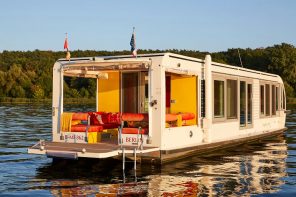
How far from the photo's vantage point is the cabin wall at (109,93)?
15.6 meters

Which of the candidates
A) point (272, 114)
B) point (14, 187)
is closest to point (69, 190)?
point (14, 187)

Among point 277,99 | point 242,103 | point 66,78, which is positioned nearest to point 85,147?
point 242,103

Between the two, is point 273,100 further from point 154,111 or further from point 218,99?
point 154,111

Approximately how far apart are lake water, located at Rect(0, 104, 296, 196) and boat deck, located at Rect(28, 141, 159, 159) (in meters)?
0.53

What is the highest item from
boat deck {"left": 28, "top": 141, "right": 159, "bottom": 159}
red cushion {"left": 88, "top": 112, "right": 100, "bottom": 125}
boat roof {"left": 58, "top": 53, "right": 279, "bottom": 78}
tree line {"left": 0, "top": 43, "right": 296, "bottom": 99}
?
tree line {"left": 0, "top": 43, "right": 296, "bottom": 99}

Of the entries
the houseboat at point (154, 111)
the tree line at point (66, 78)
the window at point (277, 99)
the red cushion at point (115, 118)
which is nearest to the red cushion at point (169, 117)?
the houseboat at point (154, 111)

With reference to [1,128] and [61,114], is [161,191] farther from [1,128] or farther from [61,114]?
[1,128]

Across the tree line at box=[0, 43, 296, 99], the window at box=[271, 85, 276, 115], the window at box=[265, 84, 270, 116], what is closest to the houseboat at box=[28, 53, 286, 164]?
the window at box=[265, 84, 270, 116]

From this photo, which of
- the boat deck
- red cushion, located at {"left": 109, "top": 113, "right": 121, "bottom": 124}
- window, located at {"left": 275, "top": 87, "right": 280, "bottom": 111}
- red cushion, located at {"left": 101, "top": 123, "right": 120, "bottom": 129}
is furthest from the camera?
window, located at {"left": 275, "top": 87, "right": 280, "bottom": 111}

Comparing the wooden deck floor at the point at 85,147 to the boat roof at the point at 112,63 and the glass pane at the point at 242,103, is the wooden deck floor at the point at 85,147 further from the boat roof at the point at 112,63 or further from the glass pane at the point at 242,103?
the glass pane at the point at 242,103

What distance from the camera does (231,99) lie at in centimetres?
1627

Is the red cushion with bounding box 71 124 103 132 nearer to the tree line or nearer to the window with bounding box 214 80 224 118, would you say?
the window with bounding box 214 80 224 118

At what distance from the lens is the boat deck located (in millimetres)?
11195

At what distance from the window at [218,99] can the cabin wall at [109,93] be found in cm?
313
